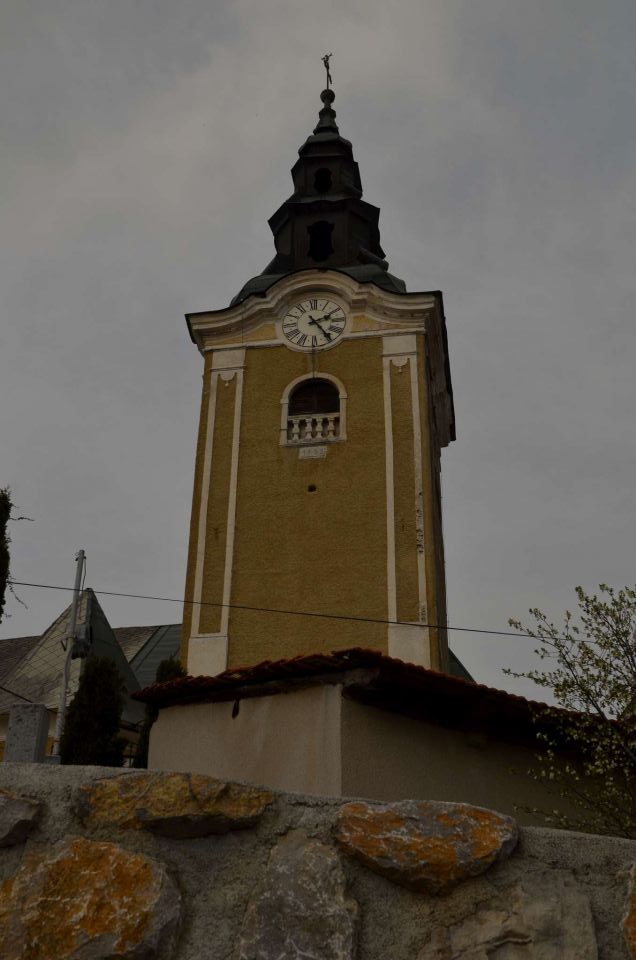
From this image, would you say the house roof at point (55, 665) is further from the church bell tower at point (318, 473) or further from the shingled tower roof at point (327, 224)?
the shingled tower roof at point (327, 224)

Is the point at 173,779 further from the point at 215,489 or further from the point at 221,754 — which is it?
the point at 215,489

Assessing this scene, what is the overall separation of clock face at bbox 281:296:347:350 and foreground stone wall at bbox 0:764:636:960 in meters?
20.4

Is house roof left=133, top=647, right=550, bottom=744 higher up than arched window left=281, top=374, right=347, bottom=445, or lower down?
lower down

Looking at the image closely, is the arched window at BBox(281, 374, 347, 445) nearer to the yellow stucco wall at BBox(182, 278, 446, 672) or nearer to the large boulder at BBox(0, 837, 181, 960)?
the yellow stucco wall at BBox(182, 278, 446, 672)

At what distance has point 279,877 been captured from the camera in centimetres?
254

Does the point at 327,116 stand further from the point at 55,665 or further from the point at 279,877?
the point at 279,877

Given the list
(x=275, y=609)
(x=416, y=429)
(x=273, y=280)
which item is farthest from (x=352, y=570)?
(x=273, y=280)

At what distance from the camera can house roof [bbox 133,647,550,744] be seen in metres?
9.16

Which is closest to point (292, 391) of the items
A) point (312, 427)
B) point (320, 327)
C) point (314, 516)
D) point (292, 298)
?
point (312, 427)

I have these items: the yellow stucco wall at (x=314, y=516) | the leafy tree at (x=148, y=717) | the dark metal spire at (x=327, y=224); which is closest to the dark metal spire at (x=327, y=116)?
the dark metal spire at (x=327, y=224)


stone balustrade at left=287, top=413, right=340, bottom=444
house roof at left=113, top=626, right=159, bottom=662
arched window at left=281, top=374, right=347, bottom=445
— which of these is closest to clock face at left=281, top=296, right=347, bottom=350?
arched window at left=281, top=374, right=347, bottom=445

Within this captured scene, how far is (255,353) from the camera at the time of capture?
2308 cm

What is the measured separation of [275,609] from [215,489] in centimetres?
319

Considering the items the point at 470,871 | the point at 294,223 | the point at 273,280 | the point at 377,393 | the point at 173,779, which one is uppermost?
the point at 294,223
